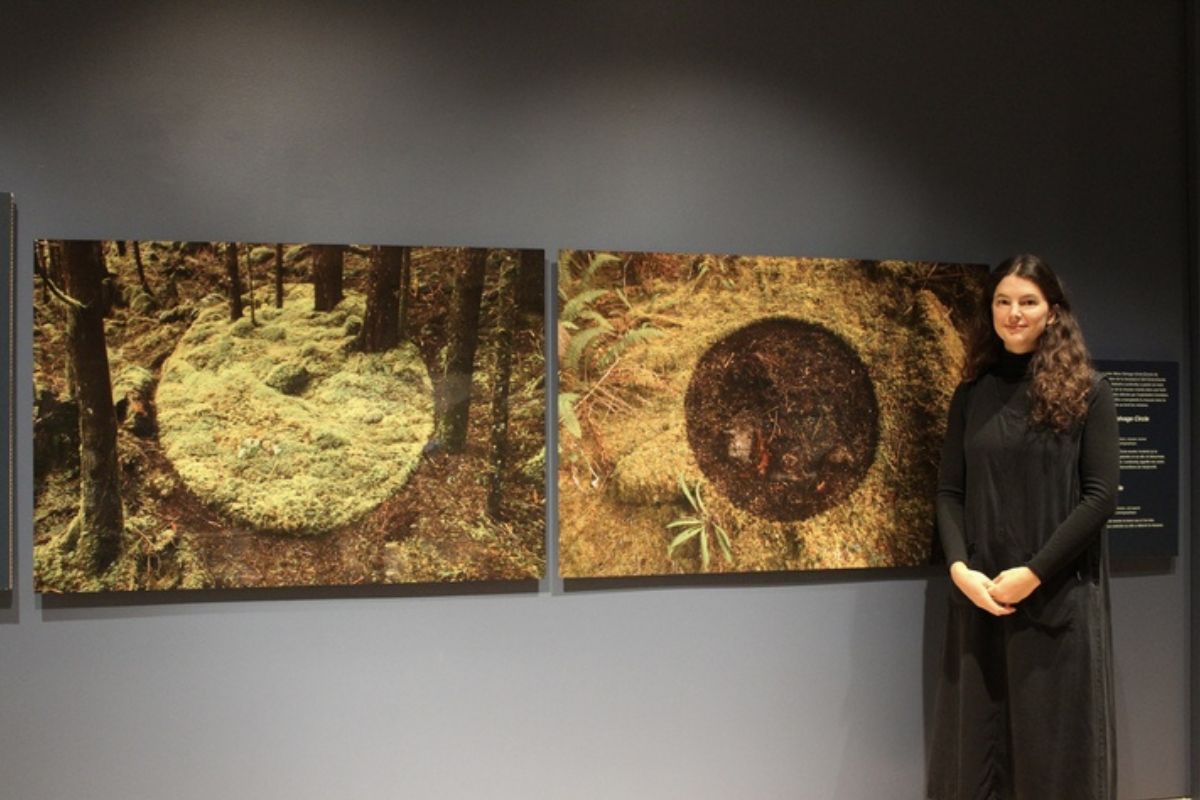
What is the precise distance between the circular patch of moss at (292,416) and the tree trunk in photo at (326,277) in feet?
0.06

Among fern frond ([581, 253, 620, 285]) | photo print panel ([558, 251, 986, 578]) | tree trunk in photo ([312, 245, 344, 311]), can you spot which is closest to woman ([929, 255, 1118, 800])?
photo print panel ([558, 251, 986, 578])

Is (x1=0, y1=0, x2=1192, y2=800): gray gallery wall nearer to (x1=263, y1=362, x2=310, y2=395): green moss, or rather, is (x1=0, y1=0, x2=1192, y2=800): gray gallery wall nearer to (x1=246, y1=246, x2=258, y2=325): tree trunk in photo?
(x1=246, y1=246, x2=258, y2=325): tree trunk in photo

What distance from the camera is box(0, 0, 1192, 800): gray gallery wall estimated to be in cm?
249

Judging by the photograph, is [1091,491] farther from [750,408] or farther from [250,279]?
[250,279]

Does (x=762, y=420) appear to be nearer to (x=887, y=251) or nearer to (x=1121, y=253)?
(x=887, y=251)

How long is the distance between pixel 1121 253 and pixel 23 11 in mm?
2951

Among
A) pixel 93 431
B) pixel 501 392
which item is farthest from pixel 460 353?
pixel 93 431

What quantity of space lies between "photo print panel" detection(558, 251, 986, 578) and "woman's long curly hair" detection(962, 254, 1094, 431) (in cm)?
20

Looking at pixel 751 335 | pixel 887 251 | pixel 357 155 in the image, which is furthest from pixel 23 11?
pixel 887 251

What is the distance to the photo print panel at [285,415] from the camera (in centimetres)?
242

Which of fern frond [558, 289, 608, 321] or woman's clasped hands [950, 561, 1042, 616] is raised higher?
fern frond [558, 289, 608, 321]

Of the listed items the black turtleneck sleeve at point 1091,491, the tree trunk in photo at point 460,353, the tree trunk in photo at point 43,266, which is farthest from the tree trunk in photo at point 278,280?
the black turtleneck sleeve at point 1091,491

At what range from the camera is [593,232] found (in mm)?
2697

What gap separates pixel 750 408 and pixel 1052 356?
28.9 inches
